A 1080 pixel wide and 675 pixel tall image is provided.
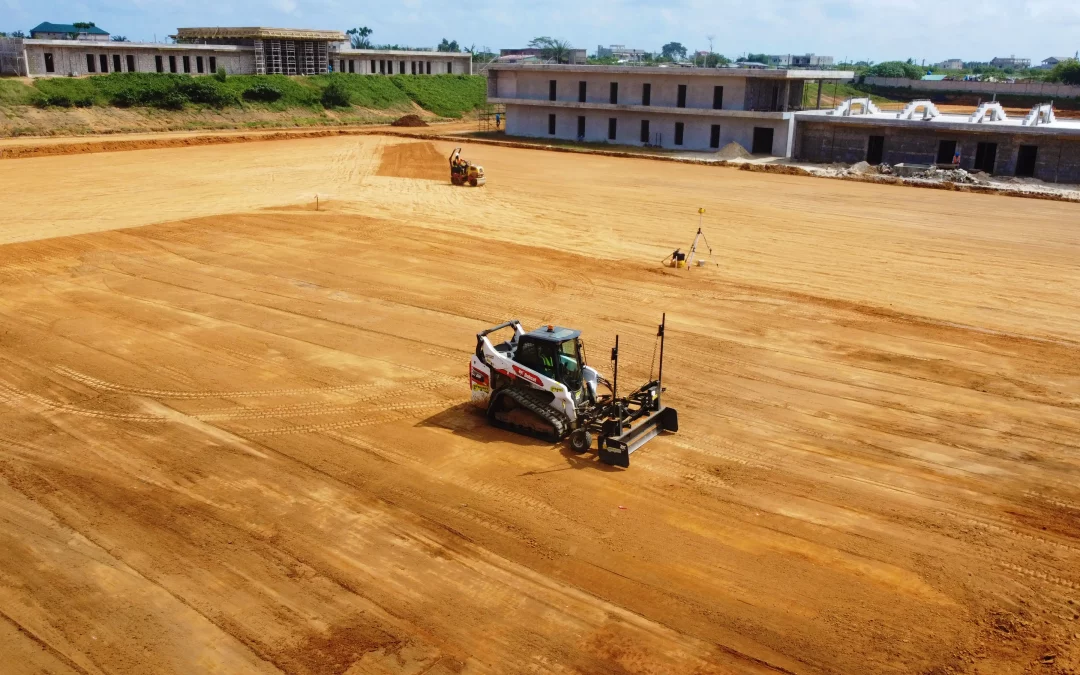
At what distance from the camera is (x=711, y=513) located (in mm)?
12805

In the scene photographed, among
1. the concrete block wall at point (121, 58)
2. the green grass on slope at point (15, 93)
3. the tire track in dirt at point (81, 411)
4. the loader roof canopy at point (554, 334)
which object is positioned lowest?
the tire track in dirt at point (81, 411)

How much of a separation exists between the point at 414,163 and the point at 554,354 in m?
38.4

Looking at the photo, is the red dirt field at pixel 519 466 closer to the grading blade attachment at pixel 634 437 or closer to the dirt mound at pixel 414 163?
the grading blade attachment at pixel 634 437

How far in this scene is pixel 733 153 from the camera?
2239 inches

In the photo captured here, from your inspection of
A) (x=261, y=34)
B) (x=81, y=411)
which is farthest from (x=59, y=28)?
(x=81, y=411)

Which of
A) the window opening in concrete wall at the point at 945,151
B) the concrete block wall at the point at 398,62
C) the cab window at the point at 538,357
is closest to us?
the cab window at the point at 538,357

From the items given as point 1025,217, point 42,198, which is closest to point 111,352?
point 42,198

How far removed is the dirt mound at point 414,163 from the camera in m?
46.6

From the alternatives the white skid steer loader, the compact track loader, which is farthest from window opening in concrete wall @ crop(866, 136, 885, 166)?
the white skid steer loader

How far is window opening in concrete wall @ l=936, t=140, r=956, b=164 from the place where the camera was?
51550mm

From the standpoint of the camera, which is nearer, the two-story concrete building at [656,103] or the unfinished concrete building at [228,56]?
the two-story concrete building at [656,103]

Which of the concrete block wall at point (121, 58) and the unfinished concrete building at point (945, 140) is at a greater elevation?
the concrete block wall at point (121, 58)

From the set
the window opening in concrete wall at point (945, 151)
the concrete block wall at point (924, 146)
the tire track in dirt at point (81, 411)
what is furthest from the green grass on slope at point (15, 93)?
the window opening in concrete wall at point (945, 151)

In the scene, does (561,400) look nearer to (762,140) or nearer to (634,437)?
(634,437)
